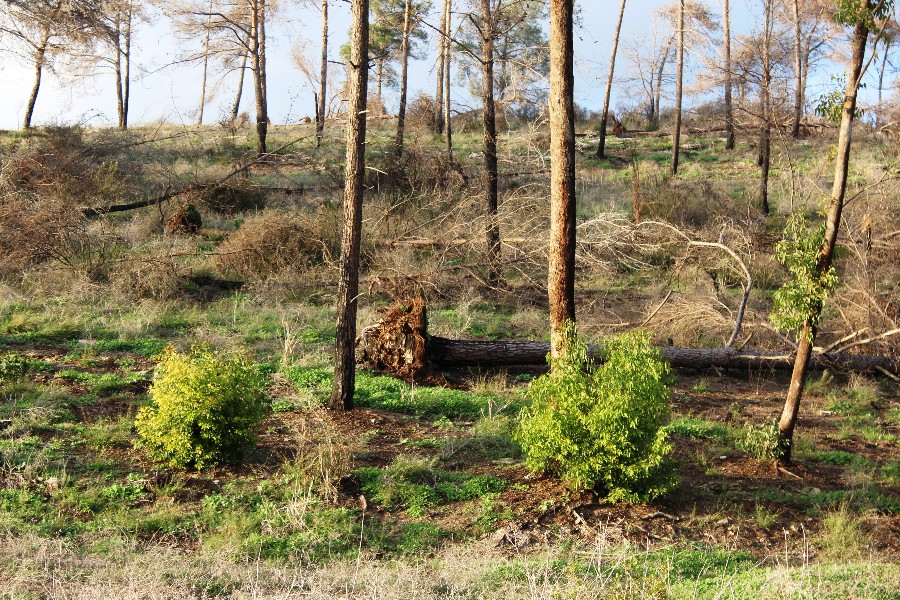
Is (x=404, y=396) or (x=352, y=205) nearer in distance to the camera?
(x=352, y=205)

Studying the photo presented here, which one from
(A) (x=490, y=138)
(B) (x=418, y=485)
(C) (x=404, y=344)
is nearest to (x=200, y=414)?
(B) (x=418, y=485)

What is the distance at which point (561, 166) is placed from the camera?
9094 mm

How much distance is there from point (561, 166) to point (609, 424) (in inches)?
130

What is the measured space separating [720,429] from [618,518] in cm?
330

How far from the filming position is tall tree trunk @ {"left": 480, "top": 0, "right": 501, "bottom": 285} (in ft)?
49.3

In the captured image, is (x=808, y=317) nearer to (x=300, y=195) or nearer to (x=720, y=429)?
(x=720, y=429)

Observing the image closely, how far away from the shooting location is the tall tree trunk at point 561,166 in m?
9.01

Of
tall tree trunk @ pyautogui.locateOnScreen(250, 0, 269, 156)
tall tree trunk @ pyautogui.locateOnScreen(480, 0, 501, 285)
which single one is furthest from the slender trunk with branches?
tall tree trunk @ pyautogui.locateOnScreen(250, 0, 269, 156)

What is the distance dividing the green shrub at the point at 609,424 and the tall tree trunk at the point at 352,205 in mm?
2848

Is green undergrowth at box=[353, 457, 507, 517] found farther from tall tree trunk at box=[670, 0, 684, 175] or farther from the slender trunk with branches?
tall tree trunk at box=[670, 0, 684, 175]

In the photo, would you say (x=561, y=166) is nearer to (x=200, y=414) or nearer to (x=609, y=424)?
(x=609, y=424)

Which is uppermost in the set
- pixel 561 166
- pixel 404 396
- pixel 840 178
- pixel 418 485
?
pixel 561 166

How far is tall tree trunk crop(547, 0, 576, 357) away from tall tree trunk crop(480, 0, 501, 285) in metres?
4.98

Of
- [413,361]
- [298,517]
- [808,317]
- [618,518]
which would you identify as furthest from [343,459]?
[808,317]
